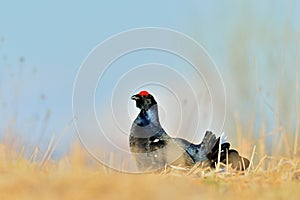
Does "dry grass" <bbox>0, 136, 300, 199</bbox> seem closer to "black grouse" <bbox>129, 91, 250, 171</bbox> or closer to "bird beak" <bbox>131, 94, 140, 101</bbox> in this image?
"black grouse" <bbox>129, 91, 250, 171</bbox>

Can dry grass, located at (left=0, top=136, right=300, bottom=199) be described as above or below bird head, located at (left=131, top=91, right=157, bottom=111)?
below

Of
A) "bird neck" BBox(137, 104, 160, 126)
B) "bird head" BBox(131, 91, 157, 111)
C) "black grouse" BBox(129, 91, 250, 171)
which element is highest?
"bird head" BBox(131, 91, 157, 111)

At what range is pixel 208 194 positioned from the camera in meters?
3.13

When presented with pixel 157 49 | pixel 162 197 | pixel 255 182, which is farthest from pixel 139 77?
pixel 162 197

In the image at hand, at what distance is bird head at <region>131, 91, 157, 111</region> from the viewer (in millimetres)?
5598

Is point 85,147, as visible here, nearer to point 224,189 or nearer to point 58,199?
point 224,189

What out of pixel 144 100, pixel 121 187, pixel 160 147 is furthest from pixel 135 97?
pixel 121 187

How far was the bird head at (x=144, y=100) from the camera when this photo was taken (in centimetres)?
560

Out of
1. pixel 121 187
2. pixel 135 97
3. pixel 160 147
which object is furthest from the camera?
pixel 135 97

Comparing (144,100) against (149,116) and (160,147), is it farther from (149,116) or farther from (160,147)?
(160,147)

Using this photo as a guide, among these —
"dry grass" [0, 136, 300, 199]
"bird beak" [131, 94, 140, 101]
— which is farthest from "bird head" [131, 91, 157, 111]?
"dry grass" [0, 136, 300, 199]

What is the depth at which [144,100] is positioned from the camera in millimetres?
5641

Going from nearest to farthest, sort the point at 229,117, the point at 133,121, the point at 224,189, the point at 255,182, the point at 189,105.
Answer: the point at 224,189 < the point at 255,182 < the point at 133,121 < the point at 189,105 < the point at 229,117

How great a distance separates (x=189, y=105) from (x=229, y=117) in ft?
5.01
